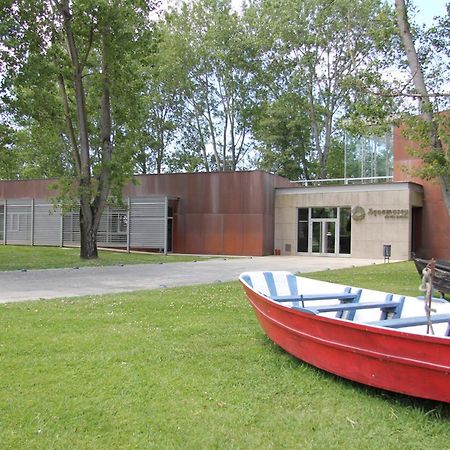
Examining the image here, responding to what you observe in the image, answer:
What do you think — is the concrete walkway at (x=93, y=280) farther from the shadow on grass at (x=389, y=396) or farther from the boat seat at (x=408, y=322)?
the boat seat at (x=408, y=322)

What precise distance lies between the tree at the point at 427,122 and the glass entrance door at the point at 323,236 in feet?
46.5

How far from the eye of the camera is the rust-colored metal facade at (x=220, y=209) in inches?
1100

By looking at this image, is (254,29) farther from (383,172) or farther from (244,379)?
(244,379)

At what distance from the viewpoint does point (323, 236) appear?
93.5ft

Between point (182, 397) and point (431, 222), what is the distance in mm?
25486

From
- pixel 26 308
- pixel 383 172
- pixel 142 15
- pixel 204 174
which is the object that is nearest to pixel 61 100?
pixel 142 15

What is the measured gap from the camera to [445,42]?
15094 millimetres

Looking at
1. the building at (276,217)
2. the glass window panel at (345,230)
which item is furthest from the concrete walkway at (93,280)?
the glass window panel at (345,230)

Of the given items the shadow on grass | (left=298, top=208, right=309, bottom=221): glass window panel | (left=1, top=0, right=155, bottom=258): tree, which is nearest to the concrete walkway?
(left=1, top=0, right=155, bottom=258): tree

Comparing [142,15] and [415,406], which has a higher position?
[142,15]

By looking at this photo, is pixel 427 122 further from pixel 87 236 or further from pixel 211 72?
pixel 211 72

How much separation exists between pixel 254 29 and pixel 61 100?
71.6 feet

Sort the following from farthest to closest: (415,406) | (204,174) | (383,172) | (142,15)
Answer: (383,172)
(204,174)
(142,15)
(415,406)

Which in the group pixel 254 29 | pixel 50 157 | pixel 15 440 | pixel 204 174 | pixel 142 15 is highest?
pixel 254 29
